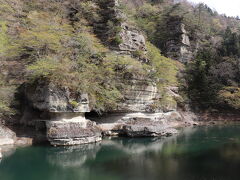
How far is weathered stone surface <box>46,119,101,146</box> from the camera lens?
21062mm

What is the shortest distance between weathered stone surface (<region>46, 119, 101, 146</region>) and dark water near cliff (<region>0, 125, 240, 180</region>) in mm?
821

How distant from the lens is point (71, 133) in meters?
21.7

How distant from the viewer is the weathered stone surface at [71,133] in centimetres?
2106

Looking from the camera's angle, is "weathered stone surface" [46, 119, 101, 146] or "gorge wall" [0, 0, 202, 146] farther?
"gorge wall" [0, 0, 202, 146]

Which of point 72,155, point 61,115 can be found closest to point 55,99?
point 61,115

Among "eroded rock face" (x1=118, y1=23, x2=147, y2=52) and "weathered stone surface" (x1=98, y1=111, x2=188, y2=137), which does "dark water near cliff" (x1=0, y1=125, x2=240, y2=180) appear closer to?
"weathered stone surface" (x1=98, y1=111, x2=188, y2=137)

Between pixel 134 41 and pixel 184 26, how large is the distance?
20.8 metres

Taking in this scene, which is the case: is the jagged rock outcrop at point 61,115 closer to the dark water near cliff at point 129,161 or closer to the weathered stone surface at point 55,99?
the weathered stone surface at point 55,99

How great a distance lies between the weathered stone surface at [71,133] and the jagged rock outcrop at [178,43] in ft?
110

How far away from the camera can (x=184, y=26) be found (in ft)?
177

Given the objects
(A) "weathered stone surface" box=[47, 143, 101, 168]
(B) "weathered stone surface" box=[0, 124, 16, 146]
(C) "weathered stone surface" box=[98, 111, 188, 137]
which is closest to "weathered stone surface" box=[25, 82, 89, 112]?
(B) "weathered stone surface" box=[0, 124, 16, 146]

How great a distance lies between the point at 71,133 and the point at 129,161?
6.63 metres

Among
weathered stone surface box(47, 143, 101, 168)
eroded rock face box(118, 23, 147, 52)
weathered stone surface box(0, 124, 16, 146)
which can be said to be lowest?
weathered stone surface box(47, 143, 101, 168)

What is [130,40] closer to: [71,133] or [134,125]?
[134,125]
